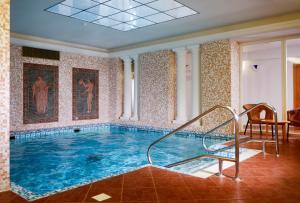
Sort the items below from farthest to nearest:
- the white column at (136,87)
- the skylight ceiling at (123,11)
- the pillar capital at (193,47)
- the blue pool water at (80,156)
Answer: the white column at (136,87), the pillar capital at (193,47), the skylight ceiling at (123,11), the blue pool water at (80,156)

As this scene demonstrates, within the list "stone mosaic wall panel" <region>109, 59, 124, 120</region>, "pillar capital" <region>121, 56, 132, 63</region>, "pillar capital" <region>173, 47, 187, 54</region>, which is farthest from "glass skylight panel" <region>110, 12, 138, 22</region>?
"stone mosaic wall panel" <region>109, 59, 124, 120</region>

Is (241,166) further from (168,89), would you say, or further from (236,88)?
(168,89)

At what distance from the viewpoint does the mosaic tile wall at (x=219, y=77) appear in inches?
290

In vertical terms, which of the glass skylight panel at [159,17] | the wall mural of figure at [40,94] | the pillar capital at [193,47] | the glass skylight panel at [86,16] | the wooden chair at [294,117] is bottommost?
the wooden chair at [294,117]

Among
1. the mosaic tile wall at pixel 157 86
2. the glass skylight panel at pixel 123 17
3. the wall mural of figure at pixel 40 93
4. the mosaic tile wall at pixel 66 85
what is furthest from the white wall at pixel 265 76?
the wall mural of figure at pixel 40 93

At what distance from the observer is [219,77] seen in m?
7.55

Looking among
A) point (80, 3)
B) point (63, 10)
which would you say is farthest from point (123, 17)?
point (63, 10)

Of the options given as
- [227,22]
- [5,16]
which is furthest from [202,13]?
[5,16]

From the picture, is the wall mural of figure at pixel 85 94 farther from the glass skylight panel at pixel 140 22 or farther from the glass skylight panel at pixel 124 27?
the glass skylight panel at pixel 140 22

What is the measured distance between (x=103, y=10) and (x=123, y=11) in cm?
49

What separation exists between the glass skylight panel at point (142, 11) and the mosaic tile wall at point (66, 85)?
419 cm

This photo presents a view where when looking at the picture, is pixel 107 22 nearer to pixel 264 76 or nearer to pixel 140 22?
pixel 140 22

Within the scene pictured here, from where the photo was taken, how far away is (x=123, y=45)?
33.1 ft

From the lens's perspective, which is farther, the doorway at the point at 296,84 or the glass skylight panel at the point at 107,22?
the doorway at the point at 296,84
